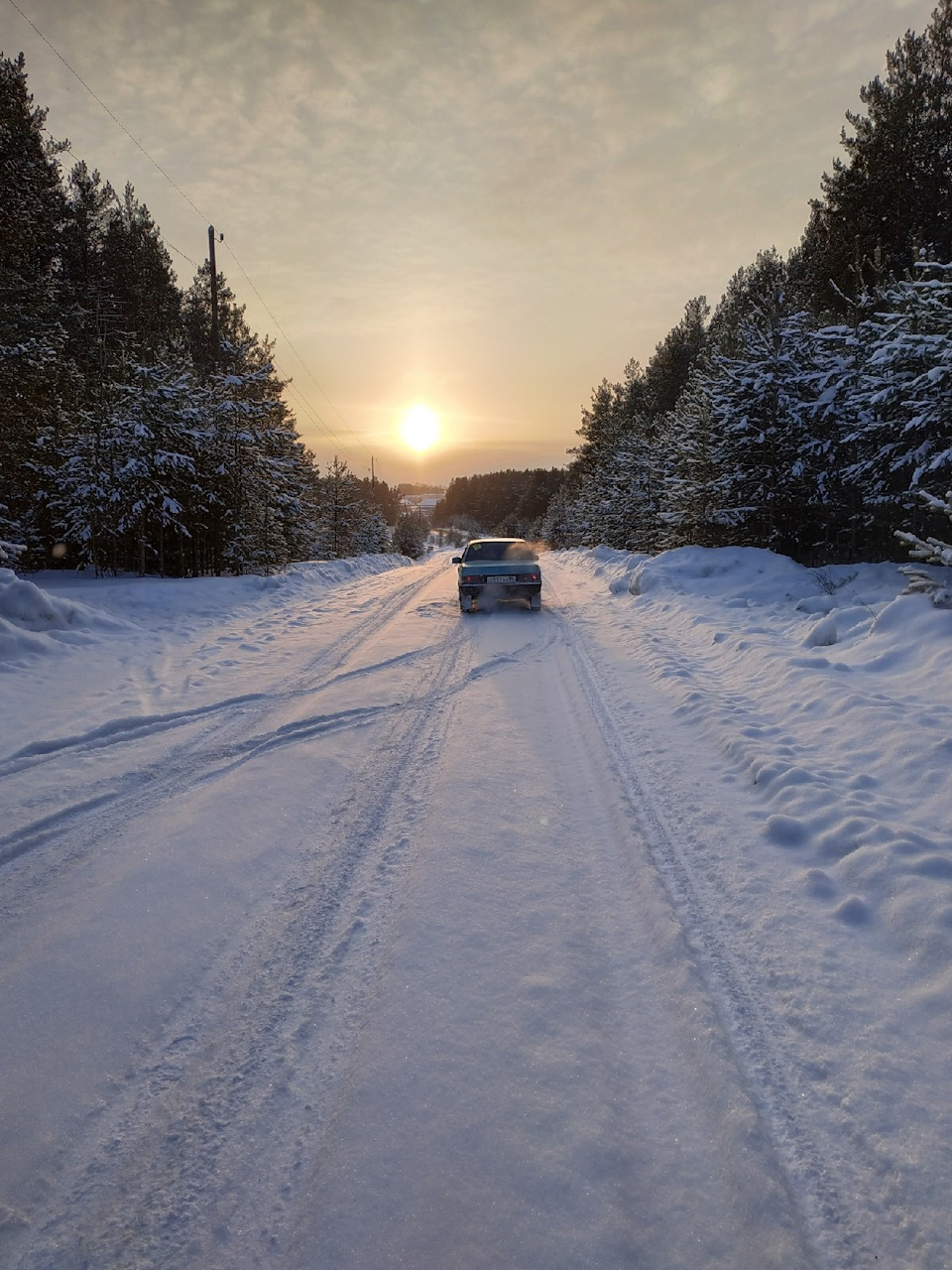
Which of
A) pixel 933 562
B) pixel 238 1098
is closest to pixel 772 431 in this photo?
pixel 933 562

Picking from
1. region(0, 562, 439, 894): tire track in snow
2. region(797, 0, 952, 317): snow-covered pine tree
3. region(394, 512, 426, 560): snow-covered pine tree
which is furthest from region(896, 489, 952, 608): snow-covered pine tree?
region(394, 512, 426, 560): snow-covered pine tree

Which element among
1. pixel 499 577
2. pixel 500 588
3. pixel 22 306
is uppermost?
pixel 22 306

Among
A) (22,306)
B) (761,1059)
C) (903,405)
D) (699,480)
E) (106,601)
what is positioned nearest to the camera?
(761,1059)

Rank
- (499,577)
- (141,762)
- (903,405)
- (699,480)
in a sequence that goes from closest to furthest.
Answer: (141,762)
(903,405)
(499,577)
(699,480)

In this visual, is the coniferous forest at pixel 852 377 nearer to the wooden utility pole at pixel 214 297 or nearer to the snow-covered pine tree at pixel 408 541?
the wooden utility pole at pixel 214 297

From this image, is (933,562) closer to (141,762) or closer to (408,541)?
(141,762)

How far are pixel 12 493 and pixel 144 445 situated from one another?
227 inches

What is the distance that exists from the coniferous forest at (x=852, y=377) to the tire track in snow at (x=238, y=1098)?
11.2 m

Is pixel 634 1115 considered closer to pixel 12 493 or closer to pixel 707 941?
pixel 707 941

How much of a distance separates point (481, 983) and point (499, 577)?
35.3 ft

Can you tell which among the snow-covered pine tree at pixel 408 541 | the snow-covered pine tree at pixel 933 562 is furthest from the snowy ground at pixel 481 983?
the snow-covered pine tree at pixel 408 541

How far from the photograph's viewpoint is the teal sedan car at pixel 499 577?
13.2 m

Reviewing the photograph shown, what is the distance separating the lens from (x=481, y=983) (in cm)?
289

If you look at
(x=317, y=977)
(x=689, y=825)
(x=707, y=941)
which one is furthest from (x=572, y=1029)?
(x=689, y=825)
